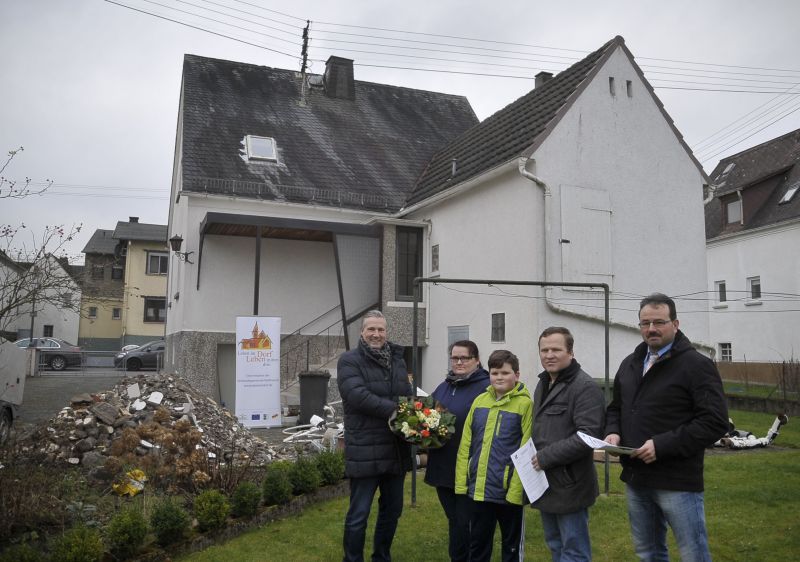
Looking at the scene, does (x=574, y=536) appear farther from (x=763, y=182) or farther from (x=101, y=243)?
(x=101, y=243)

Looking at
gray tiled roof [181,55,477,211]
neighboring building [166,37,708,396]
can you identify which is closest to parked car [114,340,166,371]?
neighboring building [166,37,708,396]

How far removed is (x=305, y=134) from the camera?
20047 millimetres

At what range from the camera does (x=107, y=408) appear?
32.0ft

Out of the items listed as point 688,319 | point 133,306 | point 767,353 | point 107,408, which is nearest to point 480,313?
point 688,319

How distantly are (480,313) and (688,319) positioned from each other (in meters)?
4.27

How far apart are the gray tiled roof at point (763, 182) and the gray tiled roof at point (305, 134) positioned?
11.2 meters

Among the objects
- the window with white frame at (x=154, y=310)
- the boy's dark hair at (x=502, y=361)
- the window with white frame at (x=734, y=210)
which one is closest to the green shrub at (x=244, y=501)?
the boy's dark hair at (x=502, y=361)

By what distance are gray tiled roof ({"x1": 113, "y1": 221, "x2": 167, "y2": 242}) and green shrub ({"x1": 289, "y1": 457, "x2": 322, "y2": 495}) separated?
37874mm

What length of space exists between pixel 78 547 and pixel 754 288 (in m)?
25.7

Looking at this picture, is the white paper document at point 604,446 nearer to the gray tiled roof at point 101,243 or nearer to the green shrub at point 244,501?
the green shrub at point 244,501

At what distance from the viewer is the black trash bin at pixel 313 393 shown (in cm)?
1428

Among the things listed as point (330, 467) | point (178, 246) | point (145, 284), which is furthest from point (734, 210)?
point (145, 284)

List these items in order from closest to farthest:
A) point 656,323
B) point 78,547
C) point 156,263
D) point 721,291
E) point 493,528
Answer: point 656,323
point 493,528
point 78,547
point 721,291
point 156,263

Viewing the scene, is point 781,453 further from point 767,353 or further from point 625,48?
point 767,353
